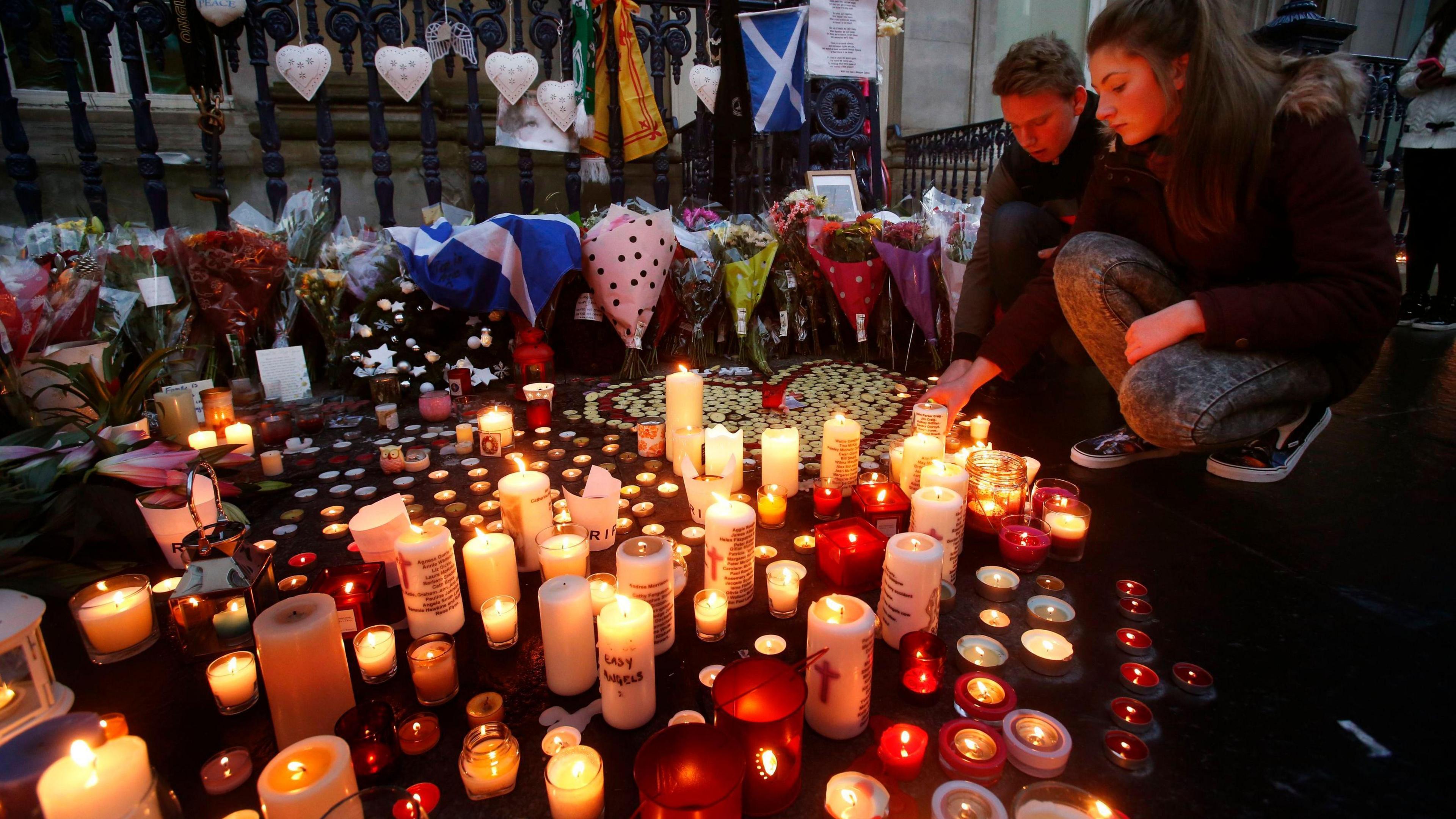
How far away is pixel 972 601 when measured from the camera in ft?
4.62

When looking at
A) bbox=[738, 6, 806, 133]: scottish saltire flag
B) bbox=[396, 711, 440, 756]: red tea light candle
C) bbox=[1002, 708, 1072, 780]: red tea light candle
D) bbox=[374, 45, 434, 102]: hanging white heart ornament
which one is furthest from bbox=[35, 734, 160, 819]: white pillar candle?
bbox=[738, 6, 806, 133]: scottish saltire flag

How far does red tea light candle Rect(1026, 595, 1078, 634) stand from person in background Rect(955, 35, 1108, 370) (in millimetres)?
1379

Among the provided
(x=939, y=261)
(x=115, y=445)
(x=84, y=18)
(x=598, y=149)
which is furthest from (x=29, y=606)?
(x=598, y=149)

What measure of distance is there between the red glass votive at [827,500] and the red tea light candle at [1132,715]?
0.78 meters

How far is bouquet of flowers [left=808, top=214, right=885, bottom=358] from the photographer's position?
331 centimetres

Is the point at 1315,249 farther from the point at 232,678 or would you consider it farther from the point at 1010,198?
the point at 232,678

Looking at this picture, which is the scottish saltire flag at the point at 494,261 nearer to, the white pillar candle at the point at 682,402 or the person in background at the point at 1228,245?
the white pillar candle at the point at 682,402

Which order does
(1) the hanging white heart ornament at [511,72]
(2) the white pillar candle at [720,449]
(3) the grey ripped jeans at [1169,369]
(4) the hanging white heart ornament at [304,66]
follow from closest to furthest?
(3) the grey ripped jeans at [1169,369], (2) the white pillar candle at [720,449], (4) the hanging white heart ornament at [304,66], (1) the hanging white heart ornament at [511,72]

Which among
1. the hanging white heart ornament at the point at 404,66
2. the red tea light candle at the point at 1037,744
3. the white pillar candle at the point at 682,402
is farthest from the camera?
the hanging white heart ornament at the point at 404,66

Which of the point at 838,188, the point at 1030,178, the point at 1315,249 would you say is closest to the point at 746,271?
the point at 1030,178

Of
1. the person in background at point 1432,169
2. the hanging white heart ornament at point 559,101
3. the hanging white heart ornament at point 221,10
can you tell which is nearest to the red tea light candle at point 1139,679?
the hanging white heart ornament at point 559,101

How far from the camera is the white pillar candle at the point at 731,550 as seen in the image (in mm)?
1300

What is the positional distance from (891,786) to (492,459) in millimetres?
1697

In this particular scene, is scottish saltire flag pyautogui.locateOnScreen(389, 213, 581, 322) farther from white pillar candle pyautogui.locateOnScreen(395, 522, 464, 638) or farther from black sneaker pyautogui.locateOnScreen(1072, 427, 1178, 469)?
black sneaker pyautogui.locateOnScreen(1072, 427, 1178, 469)
